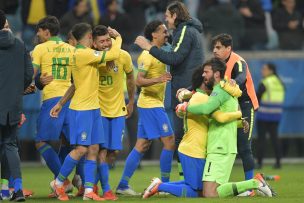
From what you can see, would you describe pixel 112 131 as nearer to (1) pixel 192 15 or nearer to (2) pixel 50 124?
(2) pixel 50 124

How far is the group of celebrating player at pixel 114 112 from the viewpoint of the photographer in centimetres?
1275

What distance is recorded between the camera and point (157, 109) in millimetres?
14930

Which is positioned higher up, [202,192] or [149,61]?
[149,61]

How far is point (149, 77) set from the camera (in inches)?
582

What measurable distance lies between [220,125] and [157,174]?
6.63 meters

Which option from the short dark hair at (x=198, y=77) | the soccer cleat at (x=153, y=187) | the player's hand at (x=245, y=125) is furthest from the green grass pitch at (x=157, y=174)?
the short dark hair at (x=198, y=77)

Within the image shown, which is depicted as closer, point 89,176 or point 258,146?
point 89,176

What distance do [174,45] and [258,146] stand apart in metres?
7.56

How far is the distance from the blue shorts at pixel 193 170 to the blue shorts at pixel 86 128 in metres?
1.18

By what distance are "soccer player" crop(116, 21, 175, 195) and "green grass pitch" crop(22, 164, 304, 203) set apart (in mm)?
799

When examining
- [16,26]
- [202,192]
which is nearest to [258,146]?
[16,26]

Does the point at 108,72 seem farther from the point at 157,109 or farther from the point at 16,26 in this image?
the point at 16,26

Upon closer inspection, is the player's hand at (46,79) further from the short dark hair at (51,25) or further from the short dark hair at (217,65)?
the short dark hair at (217,65)

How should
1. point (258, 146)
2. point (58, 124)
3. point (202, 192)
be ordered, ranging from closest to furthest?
point (202, 192), point (58, 124), point (258, 146)
